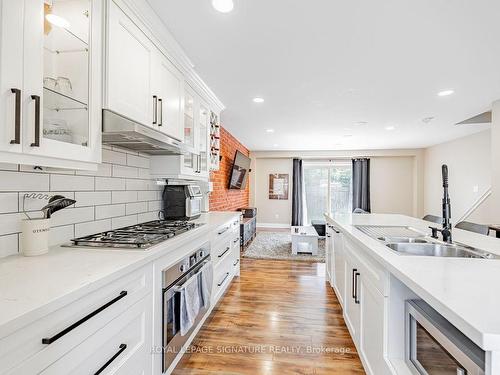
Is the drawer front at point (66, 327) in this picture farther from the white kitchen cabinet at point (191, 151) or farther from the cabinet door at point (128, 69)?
the white kitchen cabinet at point (191, 151)

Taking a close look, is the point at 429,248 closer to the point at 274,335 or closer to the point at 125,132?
the point at 274,335

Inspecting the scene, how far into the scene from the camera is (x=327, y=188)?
814 cm

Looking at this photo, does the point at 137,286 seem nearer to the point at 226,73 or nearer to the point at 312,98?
the point at 226,73

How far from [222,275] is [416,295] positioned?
1867 mm

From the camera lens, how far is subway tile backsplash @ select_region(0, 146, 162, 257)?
4.01ft

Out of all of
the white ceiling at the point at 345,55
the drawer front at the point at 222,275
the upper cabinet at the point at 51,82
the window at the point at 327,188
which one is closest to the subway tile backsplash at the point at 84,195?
the upper cabinet at the point at 51,82

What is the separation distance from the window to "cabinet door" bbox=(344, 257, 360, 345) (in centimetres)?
608

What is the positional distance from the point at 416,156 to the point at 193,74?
7.20 metres

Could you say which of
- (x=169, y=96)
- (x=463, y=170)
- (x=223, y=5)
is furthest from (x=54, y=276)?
(x=463, y=170)

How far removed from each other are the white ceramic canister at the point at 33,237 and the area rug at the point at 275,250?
11.7 feet

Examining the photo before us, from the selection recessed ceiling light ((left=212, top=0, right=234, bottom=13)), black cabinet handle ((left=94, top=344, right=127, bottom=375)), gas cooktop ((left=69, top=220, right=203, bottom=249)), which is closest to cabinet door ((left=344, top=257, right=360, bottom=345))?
gas cooktop ((left=69, top=220, right=203, bottom=249))

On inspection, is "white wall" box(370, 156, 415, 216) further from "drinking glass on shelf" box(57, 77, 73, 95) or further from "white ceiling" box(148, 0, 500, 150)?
"drinking glass on shelf" box(57, 77, 73, 95)

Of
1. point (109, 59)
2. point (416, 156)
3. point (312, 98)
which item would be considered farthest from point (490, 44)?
point (416, 156)

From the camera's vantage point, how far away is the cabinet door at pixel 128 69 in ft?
4.67
